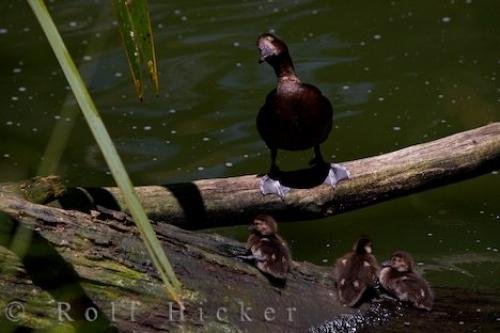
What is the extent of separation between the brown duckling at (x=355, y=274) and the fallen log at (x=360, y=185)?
1.34 feet

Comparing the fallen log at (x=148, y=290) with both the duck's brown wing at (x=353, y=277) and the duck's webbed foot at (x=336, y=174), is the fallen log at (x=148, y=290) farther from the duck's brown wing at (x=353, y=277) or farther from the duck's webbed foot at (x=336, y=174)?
the duck's webbed foot at (x=336, y=174)

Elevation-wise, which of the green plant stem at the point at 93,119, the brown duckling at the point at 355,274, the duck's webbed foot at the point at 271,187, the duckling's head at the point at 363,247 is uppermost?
the green plant stem at the point at 93,119

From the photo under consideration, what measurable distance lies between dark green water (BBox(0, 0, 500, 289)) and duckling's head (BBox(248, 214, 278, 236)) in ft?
3.60

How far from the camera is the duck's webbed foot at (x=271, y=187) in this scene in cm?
461

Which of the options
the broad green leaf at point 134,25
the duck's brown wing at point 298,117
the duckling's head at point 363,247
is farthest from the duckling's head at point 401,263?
the broad green leaf at point 134,25

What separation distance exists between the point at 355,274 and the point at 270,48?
1.40 m

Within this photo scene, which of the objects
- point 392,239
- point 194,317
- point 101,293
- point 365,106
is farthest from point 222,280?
point 365,106

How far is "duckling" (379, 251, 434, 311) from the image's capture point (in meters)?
4.03

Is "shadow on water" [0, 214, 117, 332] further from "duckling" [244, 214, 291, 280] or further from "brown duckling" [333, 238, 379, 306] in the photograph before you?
"brown duckling" [333, 238, 379, 306]

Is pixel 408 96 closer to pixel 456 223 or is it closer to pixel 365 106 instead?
pixel 365 106

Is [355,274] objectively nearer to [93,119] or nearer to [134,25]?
[134,25]

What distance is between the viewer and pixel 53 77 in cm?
822

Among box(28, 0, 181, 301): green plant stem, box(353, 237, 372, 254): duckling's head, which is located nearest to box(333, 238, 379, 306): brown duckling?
box(353, 237, 372, 254): duckling's head

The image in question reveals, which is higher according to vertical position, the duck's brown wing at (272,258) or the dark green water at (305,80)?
the duck's brown wing at (272,258)
